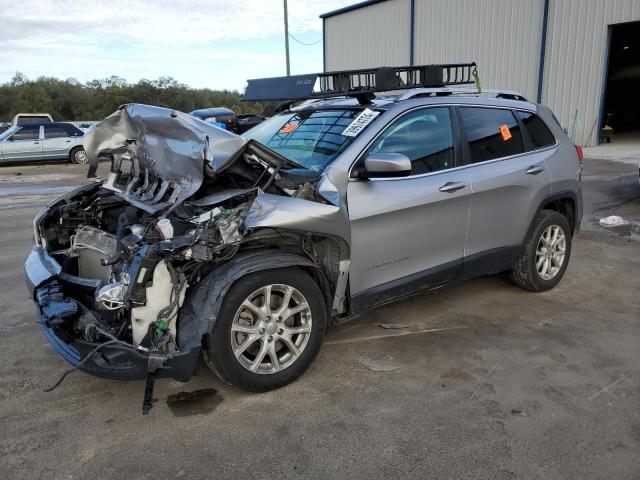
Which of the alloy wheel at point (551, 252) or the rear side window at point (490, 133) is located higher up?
the rear side window at point (490, 133)

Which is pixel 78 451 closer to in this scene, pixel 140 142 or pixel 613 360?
pixel 140 142

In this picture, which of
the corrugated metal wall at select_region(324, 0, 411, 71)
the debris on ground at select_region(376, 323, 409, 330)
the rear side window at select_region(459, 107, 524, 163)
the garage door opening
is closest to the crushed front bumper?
the debris on ground at select_region(376, 323, 409, 330)

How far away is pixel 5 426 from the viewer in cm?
307

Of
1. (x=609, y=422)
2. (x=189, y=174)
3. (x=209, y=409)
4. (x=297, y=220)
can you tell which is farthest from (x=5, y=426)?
(x=609, y=422)

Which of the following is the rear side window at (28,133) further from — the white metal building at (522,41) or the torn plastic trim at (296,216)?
the torn plastic trim at (296,216)

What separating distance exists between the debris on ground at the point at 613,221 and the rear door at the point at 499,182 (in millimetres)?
3843

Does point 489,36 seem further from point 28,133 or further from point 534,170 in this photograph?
point 534,170

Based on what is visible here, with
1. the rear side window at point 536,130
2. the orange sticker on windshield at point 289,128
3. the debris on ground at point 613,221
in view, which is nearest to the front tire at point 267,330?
the orange sticker on windshield at point 289,128

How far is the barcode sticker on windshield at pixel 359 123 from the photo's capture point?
382 cm

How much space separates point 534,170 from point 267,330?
2873 millimetres

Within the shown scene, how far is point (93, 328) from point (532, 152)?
3853mm

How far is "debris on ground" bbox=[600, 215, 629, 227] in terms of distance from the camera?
8000 mm

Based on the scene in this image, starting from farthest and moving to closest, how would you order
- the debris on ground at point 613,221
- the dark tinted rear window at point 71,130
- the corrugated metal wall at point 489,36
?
the corrugated metal wall at point 489,36, the dark tinted rear window at point 71,130, the debris on ground at point 613,221

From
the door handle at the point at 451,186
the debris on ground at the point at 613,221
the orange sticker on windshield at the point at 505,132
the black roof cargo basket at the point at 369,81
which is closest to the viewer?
the door handle at the point at 451,186
